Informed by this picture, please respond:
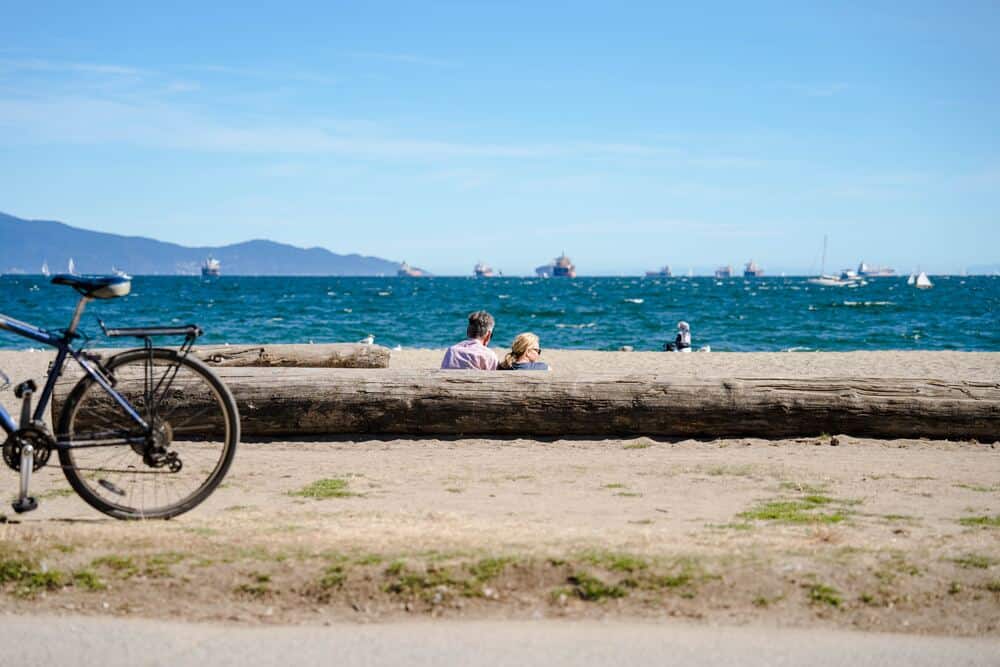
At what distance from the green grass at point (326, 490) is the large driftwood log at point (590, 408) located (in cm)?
180

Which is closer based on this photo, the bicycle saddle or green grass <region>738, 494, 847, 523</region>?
the bicycle saddle

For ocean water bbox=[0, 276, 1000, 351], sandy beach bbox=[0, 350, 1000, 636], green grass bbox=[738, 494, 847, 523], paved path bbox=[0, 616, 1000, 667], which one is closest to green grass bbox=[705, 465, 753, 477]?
sandy beach bbox=[0, 350, 1000, 636]

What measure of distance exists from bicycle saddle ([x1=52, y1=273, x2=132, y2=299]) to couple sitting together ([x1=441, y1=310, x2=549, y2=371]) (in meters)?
4.01

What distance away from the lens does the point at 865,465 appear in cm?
675

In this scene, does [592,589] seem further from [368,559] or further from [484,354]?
[484,354]

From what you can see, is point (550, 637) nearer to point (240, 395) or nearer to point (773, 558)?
point (773, 558)

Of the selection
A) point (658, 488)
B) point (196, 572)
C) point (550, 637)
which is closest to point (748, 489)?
point (658, 488)

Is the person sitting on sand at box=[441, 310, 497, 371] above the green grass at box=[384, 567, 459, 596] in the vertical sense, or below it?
above

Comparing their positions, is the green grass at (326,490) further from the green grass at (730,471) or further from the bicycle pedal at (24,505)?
the green grass at (730,471)

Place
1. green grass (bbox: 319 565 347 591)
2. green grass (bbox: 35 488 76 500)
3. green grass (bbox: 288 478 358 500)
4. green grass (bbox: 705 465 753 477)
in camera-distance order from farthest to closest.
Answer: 1. green grass (bbox: 705 465 753 477)
2. green grass (bbox: 288 478 358 500)
3. green grass (bbox: 35 488 76 500)
4. green grass (bbox: 319 565 347 591)

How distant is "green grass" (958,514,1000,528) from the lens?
4.89 meters

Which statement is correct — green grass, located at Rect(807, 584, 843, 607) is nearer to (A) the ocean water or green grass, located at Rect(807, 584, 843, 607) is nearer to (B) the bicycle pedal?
(B) the bicycle pedal

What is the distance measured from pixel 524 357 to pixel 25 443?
200 inches

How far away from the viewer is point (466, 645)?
10.8 ft
